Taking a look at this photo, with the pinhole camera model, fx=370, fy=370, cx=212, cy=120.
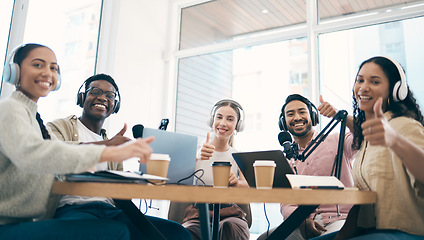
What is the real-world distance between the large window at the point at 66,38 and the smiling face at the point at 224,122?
1777 millimetres

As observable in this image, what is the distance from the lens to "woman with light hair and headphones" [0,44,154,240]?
47.8 inches

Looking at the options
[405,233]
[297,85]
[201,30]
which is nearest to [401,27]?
[297,85]

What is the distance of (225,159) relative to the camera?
260 centimetres

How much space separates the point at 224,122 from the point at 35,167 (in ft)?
5.24

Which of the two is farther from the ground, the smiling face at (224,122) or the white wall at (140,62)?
the white wall at (140,62)

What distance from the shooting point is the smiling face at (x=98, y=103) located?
247 cm

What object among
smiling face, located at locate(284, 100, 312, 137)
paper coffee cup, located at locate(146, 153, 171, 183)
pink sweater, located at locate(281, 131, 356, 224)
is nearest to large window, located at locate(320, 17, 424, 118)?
smiling face, located at locate(284, 100, 312, 137)

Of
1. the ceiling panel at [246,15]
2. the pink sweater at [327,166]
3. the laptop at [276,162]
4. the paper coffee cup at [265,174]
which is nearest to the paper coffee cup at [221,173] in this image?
the paper coffee cup at [265,174]

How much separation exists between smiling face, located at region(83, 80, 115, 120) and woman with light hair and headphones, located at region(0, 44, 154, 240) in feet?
2.98

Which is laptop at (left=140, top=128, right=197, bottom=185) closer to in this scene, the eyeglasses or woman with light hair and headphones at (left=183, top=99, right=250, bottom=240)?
woman with light hair and headphones at (left=183, top=99, right=250, bottom=240)

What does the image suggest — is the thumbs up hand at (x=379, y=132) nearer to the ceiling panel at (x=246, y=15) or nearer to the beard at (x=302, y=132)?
the beard at (x=302, y=132)

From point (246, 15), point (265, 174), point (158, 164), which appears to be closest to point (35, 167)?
point (158, 164)

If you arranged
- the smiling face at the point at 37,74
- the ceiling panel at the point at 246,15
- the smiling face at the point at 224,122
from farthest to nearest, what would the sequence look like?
the ceiling panel at the point at 246,15 → the smiling face at the point at 224,122 → the smiling face at the point at 37,74

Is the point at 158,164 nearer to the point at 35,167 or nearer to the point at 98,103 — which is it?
the point at 35,167
